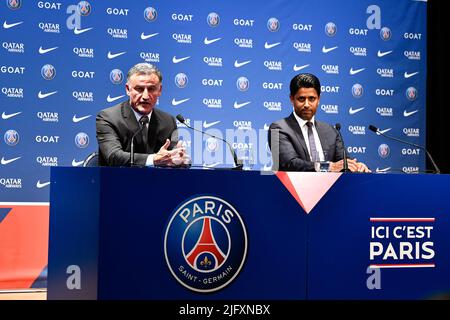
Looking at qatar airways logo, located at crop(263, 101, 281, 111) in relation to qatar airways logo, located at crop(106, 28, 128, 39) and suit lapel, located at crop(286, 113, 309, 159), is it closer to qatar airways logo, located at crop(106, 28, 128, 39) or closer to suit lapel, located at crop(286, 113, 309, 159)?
suit lapel, located at crop(286, 113, 309, 159)

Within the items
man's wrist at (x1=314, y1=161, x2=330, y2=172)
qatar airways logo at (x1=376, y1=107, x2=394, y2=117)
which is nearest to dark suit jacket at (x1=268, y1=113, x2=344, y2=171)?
man's wrist at (x1=314, y1=161, x2=330, y2=172)

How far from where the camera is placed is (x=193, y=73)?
5797 millimetres

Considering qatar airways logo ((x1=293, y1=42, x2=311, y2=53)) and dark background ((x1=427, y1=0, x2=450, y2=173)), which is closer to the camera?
qatar airways logo ((x1=293, y1=42, x2=311, y2=53))

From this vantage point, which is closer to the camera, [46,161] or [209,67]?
[46,161]

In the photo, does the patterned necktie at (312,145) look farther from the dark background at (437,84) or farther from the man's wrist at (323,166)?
the dark background at (437,84)

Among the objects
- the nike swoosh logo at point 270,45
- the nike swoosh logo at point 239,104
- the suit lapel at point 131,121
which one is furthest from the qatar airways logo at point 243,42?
the suit lapel at point 131,121

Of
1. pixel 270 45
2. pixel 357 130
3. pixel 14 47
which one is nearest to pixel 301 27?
pixel 270 45

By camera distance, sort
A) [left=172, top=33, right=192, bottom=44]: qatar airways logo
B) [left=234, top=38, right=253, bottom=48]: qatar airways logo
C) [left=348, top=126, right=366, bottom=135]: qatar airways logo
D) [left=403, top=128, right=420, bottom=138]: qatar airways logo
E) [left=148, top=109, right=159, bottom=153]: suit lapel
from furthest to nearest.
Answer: [left=403, top=128, right=420, bottom=138]: qatar airways logo, [left=348, top=126, right=366, bottom=135]: qatar airways logo, [left=234, top=38, right=253, bottom=48]: qatar airways logo, [left=172, top=33, right=192, bottom=44]: qatar airways logo, [left=148, top=109, right=159, bottom=153]: suit lapel

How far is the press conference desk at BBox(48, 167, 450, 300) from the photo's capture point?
2.93 meters

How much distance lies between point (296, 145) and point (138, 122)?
116cm

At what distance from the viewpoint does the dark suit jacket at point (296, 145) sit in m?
4.02

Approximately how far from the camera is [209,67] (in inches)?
230

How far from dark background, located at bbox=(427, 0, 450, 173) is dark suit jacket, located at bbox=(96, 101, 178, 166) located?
318 cm

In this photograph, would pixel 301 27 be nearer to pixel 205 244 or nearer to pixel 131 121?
pixel 131 121
